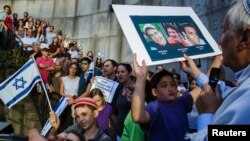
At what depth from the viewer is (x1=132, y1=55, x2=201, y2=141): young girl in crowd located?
3422 millimetres

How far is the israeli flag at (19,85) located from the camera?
23.7ft

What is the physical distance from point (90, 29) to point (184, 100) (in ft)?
49.2

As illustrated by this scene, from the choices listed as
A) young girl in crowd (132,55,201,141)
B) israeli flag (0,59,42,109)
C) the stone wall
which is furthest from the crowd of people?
the stone wall

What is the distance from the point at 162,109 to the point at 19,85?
13.8 feet

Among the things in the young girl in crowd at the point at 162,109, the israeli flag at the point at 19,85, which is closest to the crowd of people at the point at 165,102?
the young girl in crowd at the point at 162,109

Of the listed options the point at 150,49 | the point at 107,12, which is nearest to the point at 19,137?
the point at 150,49

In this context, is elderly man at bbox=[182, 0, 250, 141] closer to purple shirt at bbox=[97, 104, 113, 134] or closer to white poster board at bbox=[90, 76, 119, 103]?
purple shirt at bbox=[97, 104, 113, 134]

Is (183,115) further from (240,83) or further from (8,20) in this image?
(8,20)

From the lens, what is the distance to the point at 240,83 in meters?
1.38

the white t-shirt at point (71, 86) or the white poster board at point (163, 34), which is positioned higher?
the white poster board at point (163, 34)

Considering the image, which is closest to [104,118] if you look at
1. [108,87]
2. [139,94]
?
[108,87]

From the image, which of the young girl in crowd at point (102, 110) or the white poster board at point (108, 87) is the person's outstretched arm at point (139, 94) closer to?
the young girl in crowd at point (102, 110)

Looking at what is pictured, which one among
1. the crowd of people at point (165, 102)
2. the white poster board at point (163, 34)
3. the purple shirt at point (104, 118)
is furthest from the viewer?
the purple shirt at point (104, 118)

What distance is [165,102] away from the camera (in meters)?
3.90
